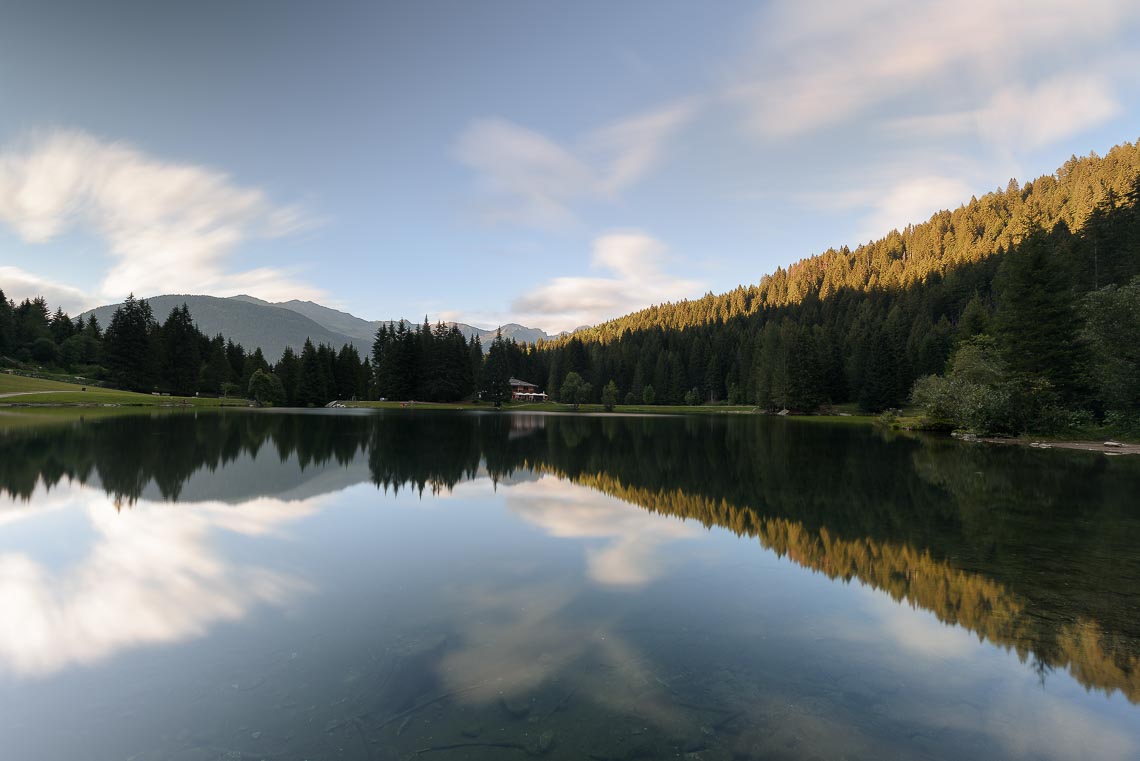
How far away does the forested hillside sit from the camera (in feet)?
140

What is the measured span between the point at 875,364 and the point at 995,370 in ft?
151

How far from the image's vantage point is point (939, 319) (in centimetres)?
11031

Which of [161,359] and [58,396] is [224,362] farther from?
[58,396]

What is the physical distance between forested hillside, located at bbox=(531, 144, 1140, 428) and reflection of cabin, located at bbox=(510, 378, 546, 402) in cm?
823

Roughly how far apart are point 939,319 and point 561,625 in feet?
428

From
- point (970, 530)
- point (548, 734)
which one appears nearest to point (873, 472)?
point (970, 530)

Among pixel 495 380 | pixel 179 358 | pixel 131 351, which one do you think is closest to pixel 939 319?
pixel 495 380

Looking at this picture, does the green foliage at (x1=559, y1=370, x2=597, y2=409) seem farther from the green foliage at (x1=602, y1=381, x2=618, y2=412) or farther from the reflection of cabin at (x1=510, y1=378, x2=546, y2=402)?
the reflection of cabin at (x1=510, y1=378, x2=546, y2=402)

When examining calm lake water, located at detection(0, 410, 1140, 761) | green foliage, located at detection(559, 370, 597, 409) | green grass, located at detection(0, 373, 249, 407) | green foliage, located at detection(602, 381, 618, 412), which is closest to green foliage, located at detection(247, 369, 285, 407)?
green grass, located at detection(0, 373, 249, 407)

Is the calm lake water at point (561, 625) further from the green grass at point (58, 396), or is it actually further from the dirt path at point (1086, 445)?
the green grass at point (58, 396)

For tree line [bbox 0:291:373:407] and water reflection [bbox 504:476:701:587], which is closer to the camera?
water reflection [bbox 504:476:701:587]

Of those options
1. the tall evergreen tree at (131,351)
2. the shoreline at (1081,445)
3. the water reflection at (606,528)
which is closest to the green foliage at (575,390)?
the tall evergreen tree at (131,351)

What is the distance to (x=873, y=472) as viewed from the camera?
23.7 metres

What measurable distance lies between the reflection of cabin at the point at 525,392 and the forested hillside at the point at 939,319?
27.0 ft
